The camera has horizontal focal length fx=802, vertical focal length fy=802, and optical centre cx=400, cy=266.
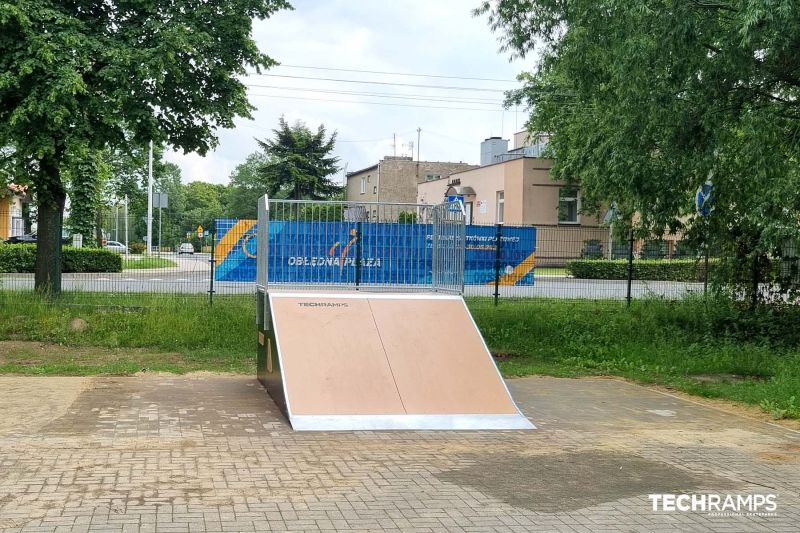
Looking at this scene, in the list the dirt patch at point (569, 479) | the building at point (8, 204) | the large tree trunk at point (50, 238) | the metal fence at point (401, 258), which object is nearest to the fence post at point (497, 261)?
the metal fence at point (401, 258)

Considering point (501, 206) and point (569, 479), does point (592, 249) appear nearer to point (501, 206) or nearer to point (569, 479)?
point (569, 479)

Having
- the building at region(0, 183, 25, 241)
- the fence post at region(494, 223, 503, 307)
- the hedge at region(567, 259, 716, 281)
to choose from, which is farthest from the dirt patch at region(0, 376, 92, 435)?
the hedge at region(567, 259, 716, 281)

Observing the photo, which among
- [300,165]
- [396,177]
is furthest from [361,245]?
[396,177]

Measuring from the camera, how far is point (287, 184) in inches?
2419

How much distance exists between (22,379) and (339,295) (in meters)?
4.58

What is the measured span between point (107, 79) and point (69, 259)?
55.3ft

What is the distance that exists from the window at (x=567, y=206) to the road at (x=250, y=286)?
26618mm

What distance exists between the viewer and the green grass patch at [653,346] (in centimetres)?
1180

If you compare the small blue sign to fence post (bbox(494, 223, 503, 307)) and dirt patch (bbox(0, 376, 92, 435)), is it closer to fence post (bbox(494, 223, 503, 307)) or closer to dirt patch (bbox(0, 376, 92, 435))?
fence post (bbox(494, 223, 503, 307))

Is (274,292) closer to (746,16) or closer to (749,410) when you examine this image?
(749,410)

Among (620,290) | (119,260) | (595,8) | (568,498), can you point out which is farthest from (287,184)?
(568,498)

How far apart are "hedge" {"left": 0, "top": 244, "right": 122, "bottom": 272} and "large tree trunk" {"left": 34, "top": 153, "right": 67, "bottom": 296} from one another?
12108 mm

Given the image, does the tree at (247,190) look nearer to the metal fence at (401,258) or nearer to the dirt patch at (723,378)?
the metal fence at (401,258)

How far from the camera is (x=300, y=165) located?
200 feet
